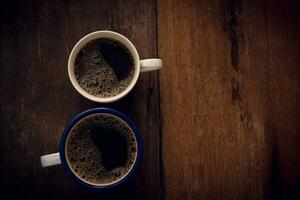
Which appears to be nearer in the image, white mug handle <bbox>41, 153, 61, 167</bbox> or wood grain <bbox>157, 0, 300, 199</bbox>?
white mug handle <bbox>41, 153, 61, 167</bbox>

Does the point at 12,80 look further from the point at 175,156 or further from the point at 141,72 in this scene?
the point at 175,156

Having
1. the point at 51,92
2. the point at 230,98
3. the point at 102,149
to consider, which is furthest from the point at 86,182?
the point at 230,98

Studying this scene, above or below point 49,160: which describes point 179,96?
above

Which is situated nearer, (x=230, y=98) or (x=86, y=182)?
(x=86, y=182)

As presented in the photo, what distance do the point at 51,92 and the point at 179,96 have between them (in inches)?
11.5

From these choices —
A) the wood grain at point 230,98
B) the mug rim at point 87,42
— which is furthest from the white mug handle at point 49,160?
the wood grain at point 230,98

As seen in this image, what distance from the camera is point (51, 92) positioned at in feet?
2.66

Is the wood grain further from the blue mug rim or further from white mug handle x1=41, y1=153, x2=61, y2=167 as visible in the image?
white mug handle x1=41, y1=153, x2=61, y2=167

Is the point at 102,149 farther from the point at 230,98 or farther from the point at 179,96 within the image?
the point at 230,98

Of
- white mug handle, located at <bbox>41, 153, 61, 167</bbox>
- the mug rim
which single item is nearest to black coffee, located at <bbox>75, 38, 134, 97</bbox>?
the mug rim

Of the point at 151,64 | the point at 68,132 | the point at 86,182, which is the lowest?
the point at 86,182

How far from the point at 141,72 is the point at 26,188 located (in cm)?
37

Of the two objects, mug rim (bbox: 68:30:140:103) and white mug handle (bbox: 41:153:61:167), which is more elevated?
mug rim (bbox: 68:30:140:103)

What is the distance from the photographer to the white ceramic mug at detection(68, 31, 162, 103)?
0.73 m
